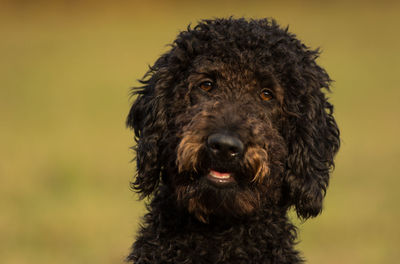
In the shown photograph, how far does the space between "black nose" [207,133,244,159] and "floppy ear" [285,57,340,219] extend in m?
0.62

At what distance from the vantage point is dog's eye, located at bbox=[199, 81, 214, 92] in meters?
4.61

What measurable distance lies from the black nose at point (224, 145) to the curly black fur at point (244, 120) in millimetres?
242

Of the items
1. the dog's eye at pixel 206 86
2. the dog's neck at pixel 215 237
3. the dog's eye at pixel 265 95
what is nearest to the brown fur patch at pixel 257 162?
the dog's neck at pixel 215 237

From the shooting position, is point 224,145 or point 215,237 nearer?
point 224,145

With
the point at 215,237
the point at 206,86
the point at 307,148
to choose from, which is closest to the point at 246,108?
the point at 206,86

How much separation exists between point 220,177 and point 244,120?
379 mm

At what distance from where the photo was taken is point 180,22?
32.2m

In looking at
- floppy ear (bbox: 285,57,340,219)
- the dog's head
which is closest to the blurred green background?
→ the dog's head

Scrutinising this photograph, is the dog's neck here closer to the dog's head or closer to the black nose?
the dog's head

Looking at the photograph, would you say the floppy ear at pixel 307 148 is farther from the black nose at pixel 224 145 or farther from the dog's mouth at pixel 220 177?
the black nose at pixel 224 145

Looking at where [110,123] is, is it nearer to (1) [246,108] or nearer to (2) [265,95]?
(2) [265,95]

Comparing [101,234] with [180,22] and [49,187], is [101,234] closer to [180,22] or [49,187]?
[49,187]

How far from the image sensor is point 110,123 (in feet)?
52.5

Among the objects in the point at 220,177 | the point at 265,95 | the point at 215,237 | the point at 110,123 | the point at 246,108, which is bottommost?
the point at 215,237
